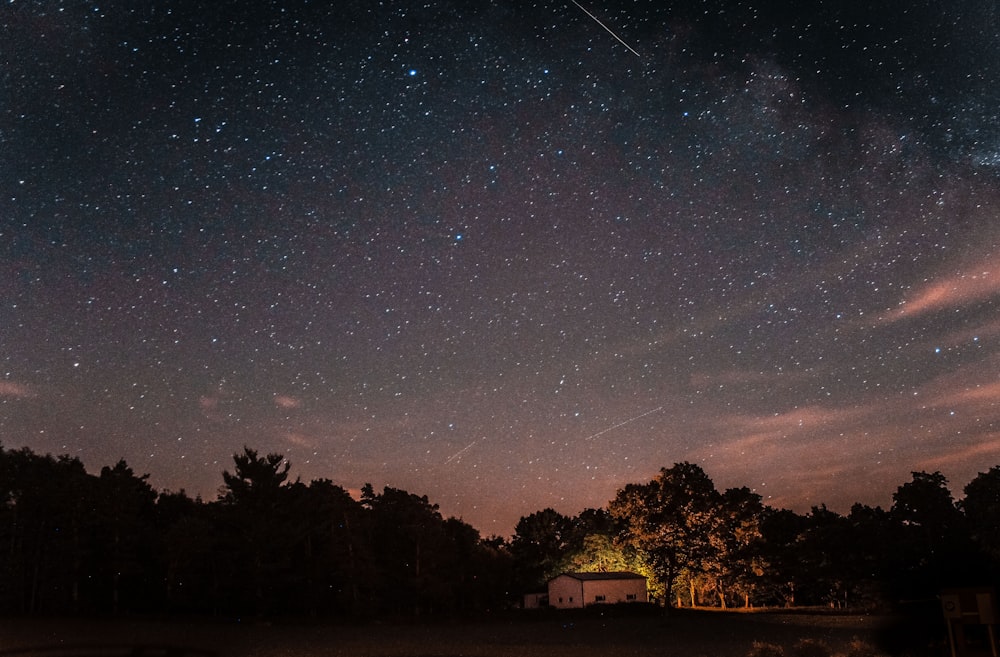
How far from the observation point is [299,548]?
160ft

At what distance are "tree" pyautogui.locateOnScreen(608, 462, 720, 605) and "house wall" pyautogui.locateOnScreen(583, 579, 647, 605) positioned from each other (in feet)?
40.5

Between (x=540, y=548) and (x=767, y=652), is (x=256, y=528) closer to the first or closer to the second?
(x=767, y=652)

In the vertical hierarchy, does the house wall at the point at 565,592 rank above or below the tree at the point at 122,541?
below

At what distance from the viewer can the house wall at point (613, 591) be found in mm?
59688

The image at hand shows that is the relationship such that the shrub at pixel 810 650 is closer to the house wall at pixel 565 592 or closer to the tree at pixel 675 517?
A: the tree at pixel 675 517

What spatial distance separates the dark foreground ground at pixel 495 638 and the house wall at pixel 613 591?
11.4 metres

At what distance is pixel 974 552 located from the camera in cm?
2148

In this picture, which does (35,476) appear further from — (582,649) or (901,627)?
(901,627)

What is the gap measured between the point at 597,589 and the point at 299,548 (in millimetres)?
24792

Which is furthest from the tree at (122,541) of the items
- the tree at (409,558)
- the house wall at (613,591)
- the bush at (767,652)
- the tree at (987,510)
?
the tree at (987,510)

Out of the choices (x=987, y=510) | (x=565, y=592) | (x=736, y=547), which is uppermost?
(x=987, y=510)

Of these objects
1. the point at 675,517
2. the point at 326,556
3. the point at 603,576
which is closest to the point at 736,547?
the point at 675,517

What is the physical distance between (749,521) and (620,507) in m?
8.65

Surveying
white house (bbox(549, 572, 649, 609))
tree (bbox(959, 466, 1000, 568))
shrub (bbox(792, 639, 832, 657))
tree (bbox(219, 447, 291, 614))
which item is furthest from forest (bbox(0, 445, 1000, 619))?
shrub (bbox(792, 639, 832, 657))
